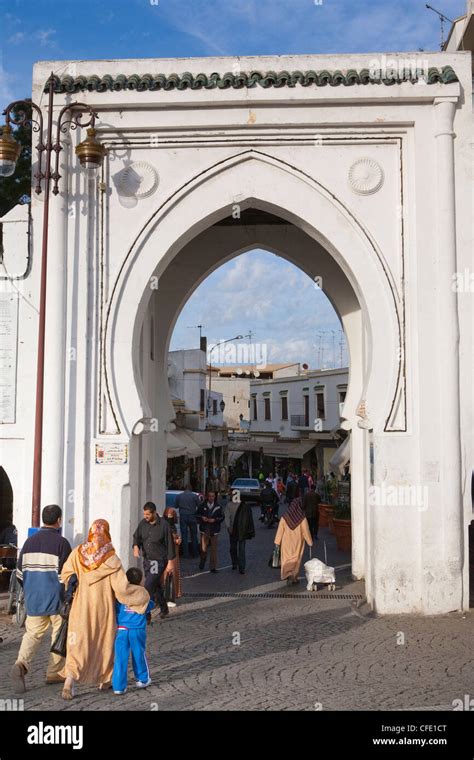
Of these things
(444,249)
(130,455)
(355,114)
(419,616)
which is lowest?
(419,616)

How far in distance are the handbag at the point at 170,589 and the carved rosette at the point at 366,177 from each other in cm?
475

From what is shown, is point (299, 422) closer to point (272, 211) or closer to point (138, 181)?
point (272, 211)

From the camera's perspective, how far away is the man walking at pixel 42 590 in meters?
5.93

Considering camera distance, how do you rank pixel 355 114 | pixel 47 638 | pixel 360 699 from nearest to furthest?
pixel 360 699 → pixel 47 638 → pixel 355 114

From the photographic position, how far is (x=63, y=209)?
358 inches

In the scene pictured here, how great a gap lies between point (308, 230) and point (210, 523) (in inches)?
178

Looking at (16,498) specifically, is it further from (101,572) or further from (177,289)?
(177,289)

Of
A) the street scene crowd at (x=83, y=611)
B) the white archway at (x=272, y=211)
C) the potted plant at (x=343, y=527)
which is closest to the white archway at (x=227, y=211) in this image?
the white archway at (x=272, y=211)

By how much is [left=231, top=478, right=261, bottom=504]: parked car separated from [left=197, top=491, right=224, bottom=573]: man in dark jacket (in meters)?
15.2

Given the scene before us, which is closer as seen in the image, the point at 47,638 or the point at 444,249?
the point at 47,638

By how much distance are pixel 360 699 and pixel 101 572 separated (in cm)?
202

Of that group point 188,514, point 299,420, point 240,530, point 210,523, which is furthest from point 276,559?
point 299,420

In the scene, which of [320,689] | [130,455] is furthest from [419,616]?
[130,455]

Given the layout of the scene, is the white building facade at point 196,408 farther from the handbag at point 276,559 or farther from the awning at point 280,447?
the handbag at point 276,559
